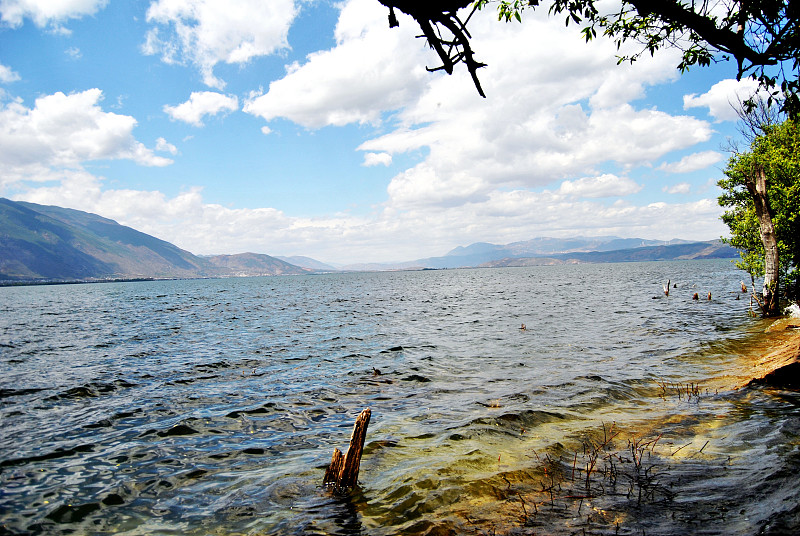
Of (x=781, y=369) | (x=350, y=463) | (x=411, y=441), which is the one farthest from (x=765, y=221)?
(x=350, y=463)

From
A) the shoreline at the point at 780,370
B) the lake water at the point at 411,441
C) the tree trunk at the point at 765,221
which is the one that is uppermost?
the tree trunk at the point at 765,221

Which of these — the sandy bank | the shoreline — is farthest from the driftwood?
the sandy bank

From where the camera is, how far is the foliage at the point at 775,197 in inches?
1052

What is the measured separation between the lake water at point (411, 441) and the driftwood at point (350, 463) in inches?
14.2

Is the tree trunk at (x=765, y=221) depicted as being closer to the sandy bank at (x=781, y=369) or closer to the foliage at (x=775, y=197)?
the foliage at (x=775, y=197)

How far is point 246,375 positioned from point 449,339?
14.5 m

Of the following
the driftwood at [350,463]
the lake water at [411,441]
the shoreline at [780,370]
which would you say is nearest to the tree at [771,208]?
the lake water at [411,441]

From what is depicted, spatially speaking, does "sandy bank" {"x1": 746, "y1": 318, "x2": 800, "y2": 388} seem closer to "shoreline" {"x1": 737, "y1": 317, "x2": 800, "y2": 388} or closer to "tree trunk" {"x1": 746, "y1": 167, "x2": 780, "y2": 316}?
"shoreline" {"x1": 737, "y1": 317, "x2": 800, "y2": 388}

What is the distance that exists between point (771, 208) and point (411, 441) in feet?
99.1

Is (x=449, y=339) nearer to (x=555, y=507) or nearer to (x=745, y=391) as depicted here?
(x=745, y=391)

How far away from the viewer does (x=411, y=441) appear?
1153cm

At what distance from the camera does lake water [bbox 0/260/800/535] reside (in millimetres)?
7445

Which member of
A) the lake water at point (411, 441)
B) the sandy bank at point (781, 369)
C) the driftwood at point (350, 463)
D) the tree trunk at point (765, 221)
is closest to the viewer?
the lake water at point (411, 441)

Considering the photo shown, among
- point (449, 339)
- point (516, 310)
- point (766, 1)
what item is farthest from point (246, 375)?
point (516, 310)
